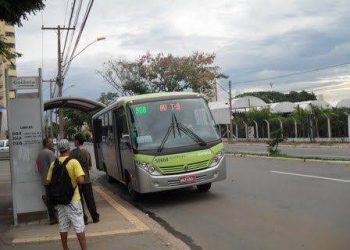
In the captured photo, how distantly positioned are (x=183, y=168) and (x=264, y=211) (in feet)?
7.89

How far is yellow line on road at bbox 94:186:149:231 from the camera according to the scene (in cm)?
909

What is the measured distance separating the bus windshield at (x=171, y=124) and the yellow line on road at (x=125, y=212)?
144cm

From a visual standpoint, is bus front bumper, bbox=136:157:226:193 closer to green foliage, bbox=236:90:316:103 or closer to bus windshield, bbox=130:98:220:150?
bus windshield, bbox=130:98:220:150

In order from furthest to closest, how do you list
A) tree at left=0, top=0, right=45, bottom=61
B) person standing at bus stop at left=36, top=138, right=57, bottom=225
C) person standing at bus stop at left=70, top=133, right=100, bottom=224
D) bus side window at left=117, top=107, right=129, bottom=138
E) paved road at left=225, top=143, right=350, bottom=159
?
paved road at left=225, top=143, right=350, bottom=159 → bus side window at left=117, top=107, right=129, bottom=138 → person standing at bus stop at left=70, top=133, right=100, bottom=224 → person standing at bus stop at left=36, top=138, right=57, bottom=225 → tree at left=0, top=0, right=45, bottom=61

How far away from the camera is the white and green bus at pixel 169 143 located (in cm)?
1188

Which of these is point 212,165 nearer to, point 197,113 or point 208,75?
point 197,113

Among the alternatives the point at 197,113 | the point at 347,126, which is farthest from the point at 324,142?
the point at 197,113

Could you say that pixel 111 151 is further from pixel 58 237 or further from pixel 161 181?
pixel 58 237

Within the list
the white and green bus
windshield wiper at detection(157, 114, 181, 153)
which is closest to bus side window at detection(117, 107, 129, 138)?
the white and green bus

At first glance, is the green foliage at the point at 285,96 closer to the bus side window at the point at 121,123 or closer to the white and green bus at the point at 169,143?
the bus side window at the point at 121,123

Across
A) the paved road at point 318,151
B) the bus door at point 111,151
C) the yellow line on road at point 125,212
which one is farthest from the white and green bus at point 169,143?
the paved road at point 318,151

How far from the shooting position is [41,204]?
402 inches

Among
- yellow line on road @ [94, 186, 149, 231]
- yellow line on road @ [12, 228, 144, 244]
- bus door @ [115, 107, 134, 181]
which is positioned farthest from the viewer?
bus door @ [115, 107, 134, 181]

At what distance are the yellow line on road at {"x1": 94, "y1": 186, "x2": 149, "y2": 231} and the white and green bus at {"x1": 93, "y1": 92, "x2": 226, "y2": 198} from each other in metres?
0.58
